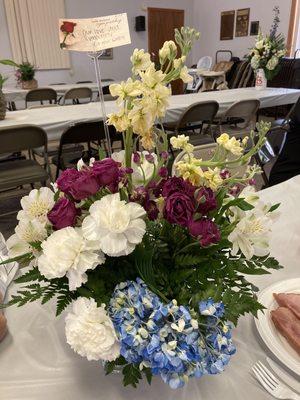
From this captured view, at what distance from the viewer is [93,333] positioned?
1.36 ft

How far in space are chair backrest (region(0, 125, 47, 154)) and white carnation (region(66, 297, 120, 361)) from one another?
1777mm

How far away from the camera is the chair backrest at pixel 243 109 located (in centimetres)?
290

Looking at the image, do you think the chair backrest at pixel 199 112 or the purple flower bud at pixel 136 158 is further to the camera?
the chair backrest at pixel 199 112

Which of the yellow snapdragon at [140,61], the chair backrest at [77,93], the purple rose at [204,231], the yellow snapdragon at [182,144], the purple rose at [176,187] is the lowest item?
the chair backrest at [77,93]

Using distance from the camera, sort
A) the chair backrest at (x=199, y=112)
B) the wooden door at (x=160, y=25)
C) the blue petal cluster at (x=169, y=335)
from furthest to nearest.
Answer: the wooden door at (x=160, y=25)
the chair backrest at (x=199, y=112)
the blue petal cluster at (x=169, y=335)

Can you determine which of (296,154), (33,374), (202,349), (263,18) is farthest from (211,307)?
(263,18)

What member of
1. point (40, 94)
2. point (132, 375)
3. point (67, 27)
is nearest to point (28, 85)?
point (40, 94)

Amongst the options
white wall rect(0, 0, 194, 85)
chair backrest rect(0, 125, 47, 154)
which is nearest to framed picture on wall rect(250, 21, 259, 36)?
white wall rect(0, 0, 194, 85)

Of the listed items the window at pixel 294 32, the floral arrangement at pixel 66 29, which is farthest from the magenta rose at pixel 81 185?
the window at pixel 294 32

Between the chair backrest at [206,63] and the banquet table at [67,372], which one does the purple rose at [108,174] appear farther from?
the chair backrest at [206,63]

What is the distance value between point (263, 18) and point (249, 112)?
16.1 ft

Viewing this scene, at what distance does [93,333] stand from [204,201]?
22 centimetres

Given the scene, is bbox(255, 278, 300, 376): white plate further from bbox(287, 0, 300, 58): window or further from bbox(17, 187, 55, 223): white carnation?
bbox(287, 0, 300, 58): window

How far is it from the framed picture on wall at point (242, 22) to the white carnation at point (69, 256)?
797cm
